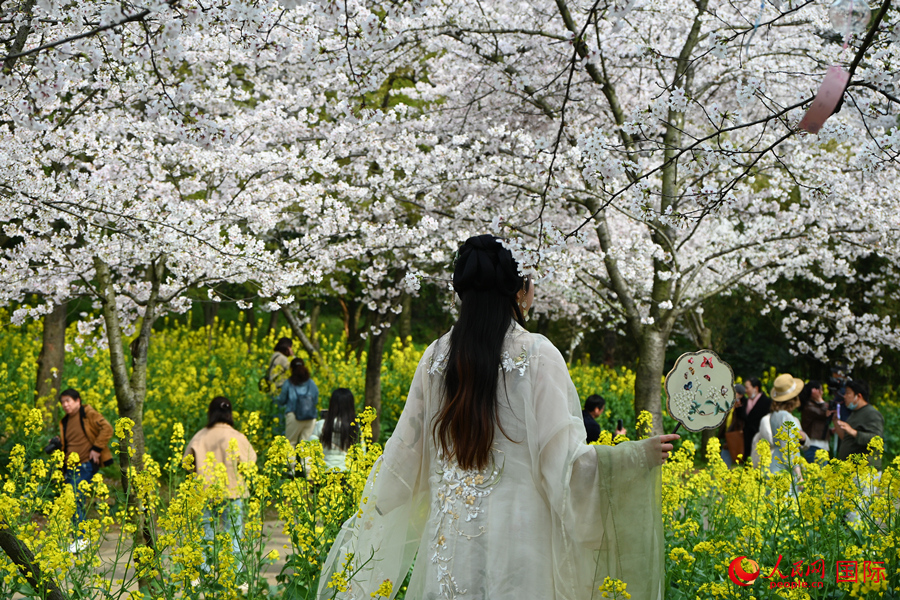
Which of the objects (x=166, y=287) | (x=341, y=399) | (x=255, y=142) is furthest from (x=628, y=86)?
(x=166, y=287)

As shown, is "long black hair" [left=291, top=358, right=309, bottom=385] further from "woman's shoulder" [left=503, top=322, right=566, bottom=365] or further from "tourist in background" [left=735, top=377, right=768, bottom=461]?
"woman's shoulder" [left=503, top=322, right=566, bottom=365]

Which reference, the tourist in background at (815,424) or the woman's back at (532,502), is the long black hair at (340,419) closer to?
the woman's back at (532,502)

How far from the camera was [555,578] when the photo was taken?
2209mm

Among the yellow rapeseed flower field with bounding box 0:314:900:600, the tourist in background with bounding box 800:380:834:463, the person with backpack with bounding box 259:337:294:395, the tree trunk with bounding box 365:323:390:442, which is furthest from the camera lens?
the person with backpack with bounding box 259:337:294:395

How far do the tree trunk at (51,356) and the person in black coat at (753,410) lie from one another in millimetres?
6869

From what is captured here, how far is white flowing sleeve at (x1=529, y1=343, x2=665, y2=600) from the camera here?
7.34 ft

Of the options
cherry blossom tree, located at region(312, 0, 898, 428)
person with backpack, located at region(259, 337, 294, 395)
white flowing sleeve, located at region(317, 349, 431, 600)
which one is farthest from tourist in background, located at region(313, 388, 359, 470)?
person with backpack, located at region(259, 337, 294, 395)

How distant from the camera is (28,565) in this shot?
228cm

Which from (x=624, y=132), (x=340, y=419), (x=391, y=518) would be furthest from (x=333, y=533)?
(x=624, y=132)

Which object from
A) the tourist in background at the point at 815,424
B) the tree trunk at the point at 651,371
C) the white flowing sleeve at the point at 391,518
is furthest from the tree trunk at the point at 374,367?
the white flowing sleeve at the point at 391,518

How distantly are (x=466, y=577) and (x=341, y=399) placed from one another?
3303mm

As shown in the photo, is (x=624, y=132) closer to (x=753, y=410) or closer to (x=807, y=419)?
(x=807, y=419)

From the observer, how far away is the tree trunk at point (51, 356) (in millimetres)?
7695

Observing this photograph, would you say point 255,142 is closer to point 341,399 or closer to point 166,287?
point 166,287
